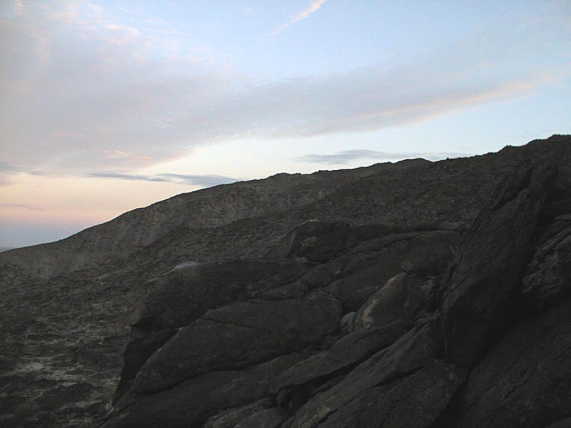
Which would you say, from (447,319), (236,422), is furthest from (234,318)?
(447,319)

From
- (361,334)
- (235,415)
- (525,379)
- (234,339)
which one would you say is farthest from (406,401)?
(234,339)

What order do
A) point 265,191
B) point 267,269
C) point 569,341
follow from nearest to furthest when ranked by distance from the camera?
1. point 569,341
2. point 267,269
3. point 265,191

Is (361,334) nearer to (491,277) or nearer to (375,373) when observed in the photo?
(375,373)

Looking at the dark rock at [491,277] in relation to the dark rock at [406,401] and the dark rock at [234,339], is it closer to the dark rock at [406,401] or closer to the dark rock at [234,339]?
the dark rock at [406,401]

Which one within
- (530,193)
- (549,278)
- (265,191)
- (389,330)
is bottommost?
(389,330)

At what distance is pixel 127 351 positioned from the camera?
50.8 feet

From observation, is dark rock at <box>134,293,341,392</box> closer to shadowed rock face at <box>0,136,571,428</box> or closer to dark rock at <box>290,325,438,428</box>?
shadowed rock face at <box>0,136,571,428</box>

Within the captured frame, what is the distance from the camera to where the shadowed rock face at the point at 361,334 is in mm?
8305

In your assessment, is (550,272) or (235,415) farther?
(235,415)

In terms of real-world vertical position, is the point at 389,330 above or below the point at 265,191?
below

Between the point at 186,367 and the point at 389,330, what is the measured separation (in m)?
6.42

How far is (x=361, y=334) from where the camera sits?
11883mm

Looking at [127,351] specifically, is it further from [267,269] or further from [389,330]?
[389,330]

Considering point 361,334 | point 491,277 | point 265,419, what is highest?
point 491,277
